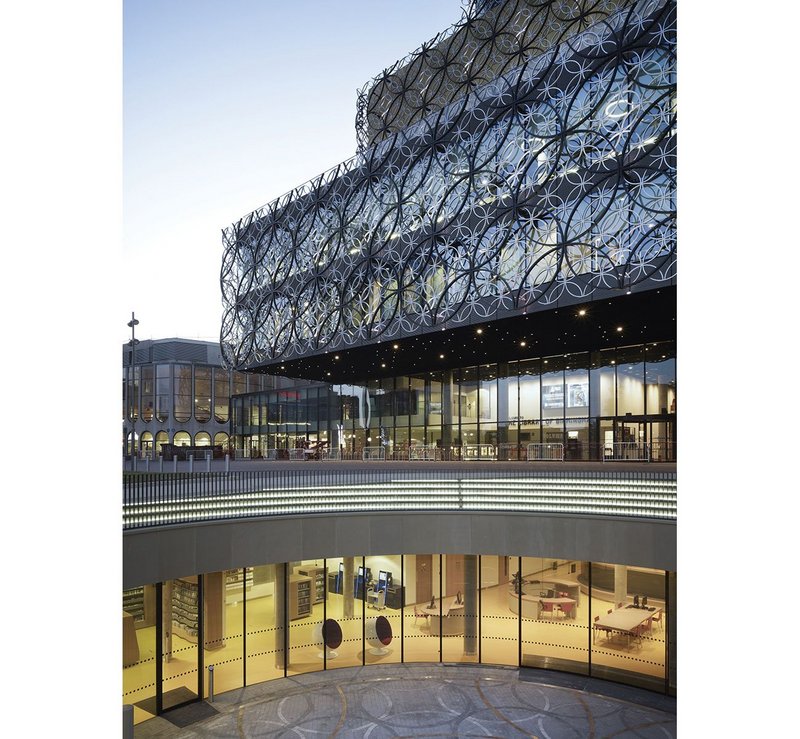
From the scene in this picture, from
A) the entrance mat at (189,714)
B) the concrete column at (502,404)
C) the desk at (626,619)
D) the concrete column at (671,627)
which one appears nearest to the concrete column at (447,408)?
the concrete column at (502,404)

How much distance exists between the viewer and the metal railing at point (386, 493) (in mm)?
17094

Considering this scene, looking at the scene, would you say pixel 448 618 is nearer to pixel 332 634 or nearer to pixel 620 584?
pixel 332 634

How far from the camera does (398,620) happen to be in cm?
2275

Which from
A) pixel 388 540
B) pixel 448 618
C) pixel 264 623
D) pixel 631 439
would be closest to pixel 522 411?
pixel 631 439

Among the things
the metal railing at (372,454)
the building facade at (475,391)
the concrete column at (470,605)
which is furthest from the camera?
the metal railing at (372,454)

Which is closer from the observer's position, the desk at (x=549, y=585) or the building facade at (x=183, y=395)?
the desk at (x=549, y=585)

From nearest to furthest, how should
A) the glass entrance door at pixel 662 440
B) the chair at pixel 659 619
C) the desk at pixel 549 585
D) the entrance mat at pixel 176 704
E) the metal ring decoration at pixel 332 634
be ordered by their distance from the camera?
the entrance mat at pixel 176 704 → the chair at pixel 659 619 → the metal ring decoration at pixel 332 634 → the desk at pixel 549 585 → the glass entrance door at pixel 662 440

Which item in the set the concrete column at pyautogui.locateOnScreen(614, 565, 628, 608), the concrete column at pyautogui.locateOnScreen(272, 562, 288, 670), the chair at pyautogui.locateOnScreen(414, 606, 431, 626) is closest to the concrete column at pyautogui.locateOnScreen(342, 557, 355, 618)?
the concrete column at pyautogui.locateOnScreen(272, 562, 288, 670)

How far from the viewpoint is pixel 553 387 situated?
120 feet

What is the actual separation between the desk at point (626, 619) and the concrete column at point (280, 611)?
10.6 m

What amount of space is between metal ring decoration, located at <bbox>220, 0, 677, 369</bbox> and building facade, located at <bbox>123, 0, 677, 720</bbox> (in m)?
0.11

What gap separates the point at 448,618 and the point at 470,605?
0.94m

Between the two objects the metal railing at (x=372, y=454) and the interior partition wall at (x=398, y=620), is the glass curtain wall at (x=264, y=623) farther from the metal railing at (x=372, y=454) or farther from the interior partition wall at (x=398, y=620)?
the metal railing at (x=372, y=454)

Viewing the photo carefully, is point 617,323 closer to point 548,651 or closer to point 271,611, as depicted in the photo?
point 548,651
